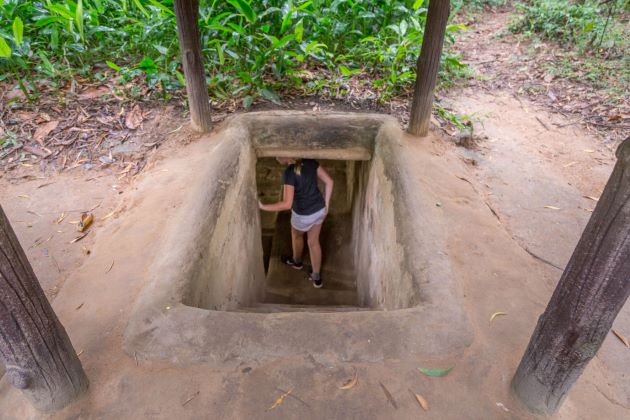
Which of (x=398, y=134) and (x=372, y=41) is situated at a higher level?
(x=372, y=41)

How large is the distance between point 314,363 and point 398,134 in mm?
2335

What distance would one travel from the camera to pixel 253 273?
3.80 meters

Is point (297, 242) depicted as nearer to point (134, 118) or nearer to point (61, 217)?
point (134, 118)


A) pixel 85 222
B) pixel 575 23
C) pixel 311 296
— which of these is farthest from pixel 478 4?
pixel 85 222

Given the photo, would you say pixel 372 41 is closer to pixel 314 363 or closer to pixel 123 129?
pixel 123 129

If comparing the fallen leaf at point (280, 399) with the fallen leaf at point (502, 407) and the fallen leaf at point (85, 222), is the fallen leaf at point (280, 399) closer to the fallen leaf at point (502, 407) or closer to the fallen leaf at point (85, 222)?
the fallen leaf at point (502, 407)

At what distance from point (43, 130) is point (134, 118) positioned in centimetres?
84

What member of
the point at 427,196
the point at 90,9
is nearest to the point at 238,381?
the point at 427,196

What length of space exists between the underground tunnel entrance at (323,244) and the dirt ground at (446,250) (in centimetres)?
153

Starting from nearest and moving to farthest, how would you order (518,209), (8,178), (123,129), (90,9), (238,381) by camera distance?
(238,381) → (518,209) → (8,178) → (123,129) → (90,9)

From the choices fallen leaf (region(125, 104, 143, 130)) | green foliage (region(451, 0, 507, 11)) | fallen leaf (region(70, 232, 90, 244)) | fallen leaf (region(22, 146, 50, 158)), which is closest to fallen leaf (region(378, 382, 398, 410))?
fallen leaf (region(70, 232, 90, 244))

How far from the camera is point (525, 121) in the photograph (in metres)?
4.41

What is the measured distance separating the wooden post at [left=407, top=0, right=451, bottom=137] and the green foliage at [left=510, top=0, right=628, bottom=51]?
336 centimetres

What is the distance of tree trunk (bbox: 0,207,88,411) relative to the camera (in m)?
1.28
